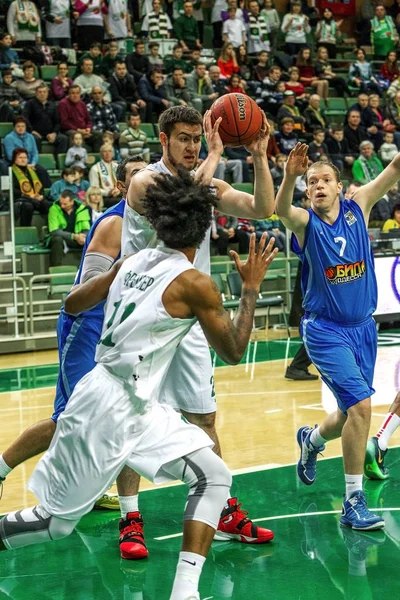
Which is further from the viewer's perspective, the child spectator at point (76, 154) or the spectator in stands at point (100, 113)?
the spectator in stands at point (100, 113)

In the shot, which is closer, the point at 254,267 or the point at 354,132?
the point at 254,267

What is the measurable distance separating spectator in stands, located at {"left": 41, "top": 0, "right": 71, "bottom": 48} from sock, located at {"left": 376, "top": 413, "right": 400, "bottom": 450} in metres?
12.3

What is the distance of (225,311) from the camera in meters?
3.90

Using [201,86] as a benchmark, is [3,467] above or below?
below

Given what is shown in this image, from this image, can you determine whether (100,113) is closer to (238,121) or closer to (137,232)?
(238,121)

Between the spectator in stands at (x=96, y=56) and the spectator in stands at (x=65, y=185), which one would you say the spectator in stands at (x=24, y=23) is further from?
the spectator in stands at (x=65, y=185)

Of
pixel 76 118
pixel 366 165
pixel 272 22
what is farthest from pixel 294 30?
pixel 76 118

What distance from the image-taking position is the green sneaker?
6.38 meters

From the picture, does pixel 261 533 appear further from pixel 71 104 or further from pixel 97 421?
pixel 71 104

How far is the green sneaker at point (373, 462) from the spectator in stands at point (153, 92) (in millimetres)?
11279

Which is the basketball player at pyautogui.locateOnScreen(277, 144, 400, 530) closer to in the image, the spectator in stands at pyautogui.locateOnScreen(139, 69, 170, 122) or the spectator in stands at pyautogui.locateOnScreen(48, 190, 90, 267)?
the spectator in stands at pyautogui.locateOnScreen(48, 190, 90, 267)

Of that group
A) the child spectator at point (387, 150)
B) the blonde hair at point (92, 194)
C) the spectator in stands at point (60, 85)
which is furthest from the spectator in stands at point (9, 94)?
the child spectator at point (387, 150)

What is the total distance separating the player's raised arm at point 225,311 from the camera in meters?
3.85

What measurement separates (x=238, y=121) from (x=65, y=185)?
925 centimetres
